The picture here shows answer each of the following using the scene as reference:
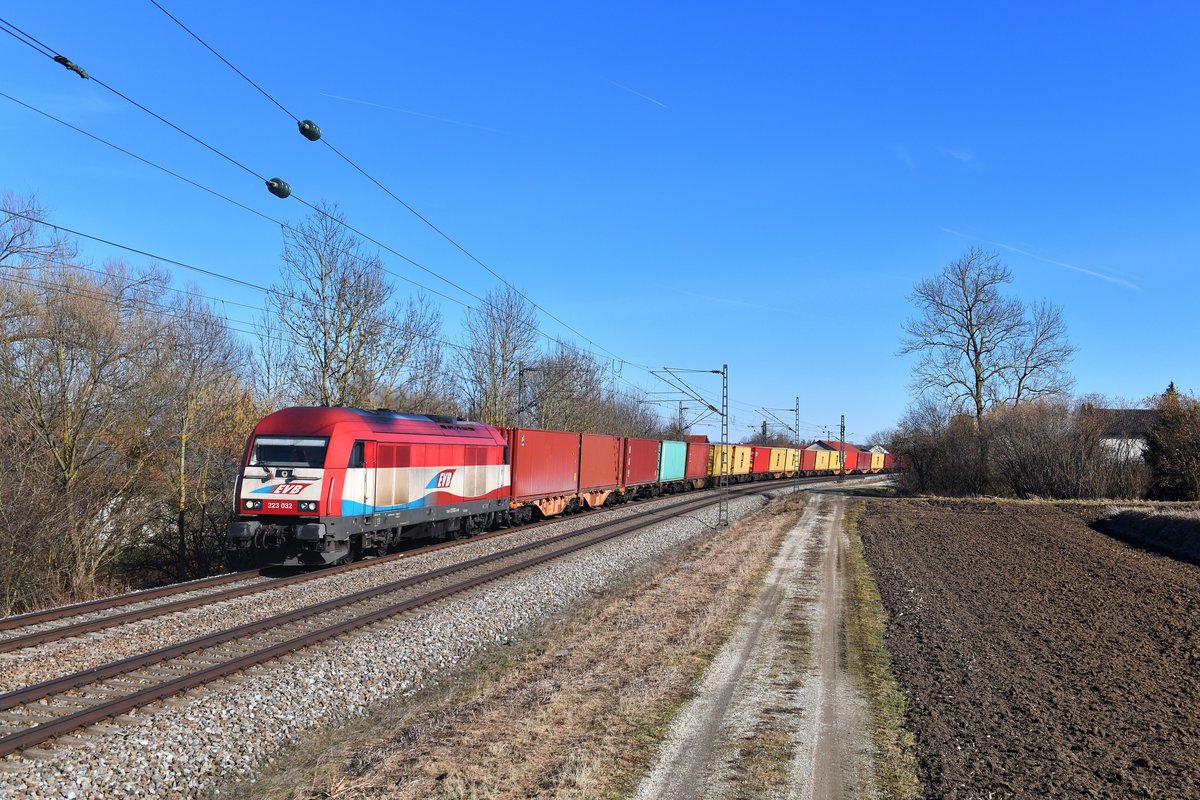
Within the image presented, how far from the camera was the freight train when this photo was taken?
15.4 meters

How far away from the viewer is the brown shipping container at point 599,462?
3112 cm

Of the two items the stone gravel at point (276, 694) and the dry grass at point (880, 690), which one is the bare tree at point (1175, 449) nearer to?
the dry grass at point (880, 690)

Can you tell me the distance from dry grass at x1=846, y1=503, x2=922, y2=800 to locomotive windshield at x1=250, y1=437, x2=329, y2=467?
10.6m

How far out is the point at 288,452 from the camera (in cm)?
1579

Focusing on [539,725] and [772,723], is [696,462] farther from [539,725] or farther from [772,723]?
[539,725]

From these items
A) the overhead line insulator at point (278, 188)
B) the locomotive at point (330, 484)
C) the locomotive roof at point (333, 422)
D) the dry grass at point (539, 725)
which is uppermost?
the overhead line insulator at point (278, 188)

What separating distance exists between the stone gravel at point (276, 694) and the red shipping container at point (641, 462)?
66.7ft

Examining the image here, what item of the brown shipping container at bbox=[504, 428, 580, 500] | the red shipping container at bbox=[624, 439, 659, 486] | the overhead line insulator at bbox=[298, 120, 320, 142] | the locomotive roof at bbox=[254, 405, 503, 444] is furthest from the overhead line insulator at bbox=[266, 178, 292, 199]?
the red shipping container at bbox=[624, 439, 659, 486]

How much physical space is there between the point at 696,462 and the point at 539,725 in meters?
42.9

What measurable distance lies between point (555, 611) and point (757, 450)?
50921mm

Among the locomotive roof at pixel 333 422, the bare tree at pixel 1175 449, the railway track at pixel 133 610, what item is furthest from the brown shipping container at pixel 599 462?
the bare tree at pixel 1175 449

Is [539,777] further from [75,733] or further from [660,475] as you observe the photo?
[660,475]

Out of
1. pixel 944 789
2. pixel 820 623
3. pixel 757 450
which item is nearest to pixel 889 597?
pixel 820 623

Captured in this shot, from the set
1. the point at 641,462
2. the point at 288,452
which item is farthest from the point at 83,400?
the point at 641,462
